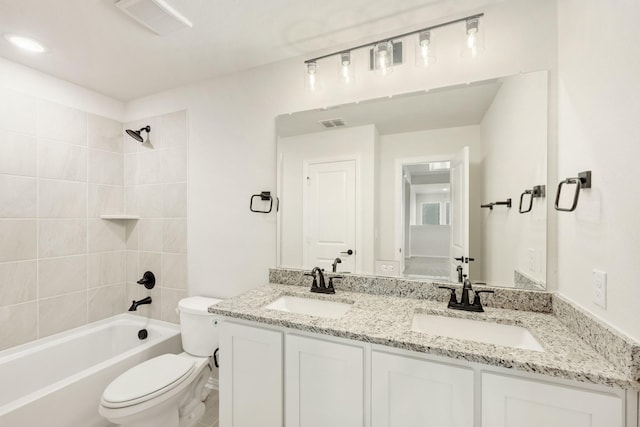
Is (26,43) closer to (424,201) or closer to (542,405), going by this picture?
(424,201)

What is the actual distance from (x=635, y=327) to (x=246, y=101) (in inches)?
88.7

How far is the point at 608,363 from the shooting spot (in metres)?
0.84

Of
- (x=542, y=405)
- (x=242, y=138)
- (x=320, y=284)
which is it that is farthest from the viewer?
(x=242, y=138)

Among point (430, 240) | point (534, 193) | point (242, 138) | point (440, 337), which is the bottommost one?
point (440, 337)

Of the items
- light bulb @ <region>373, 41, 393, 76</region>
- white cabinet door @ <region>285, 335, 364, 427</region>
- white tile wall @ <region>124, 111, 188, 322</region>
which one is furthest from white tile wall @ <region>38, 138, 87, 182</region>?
light bulb @ <region>373, 41, 393, 76</region>

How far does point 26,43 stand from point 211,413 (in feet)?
8.91

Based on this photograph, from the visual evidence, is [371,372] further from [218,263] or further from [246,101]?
[246,101]

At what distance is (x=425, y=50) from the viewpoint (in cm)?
139

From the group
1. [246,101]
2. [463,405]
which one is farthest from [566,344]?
[246,101]

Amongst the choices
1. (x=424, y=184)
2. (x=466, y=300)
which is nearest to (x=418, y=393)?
(x=466, y=300)

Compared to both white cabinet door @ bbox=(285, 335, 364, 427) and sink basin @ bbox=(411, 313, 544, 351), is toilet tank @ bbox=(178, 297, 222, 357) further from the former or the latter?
sink basin @ bbox=(411, 313, 544, 351)

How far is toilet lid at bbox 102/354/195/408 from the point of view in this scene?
140 centimetres

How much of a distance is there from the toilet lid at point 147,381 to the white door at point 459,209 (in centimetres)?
172

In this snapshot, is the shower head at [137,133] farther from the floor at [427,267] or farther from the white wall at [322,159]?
the floor at [427,267]
